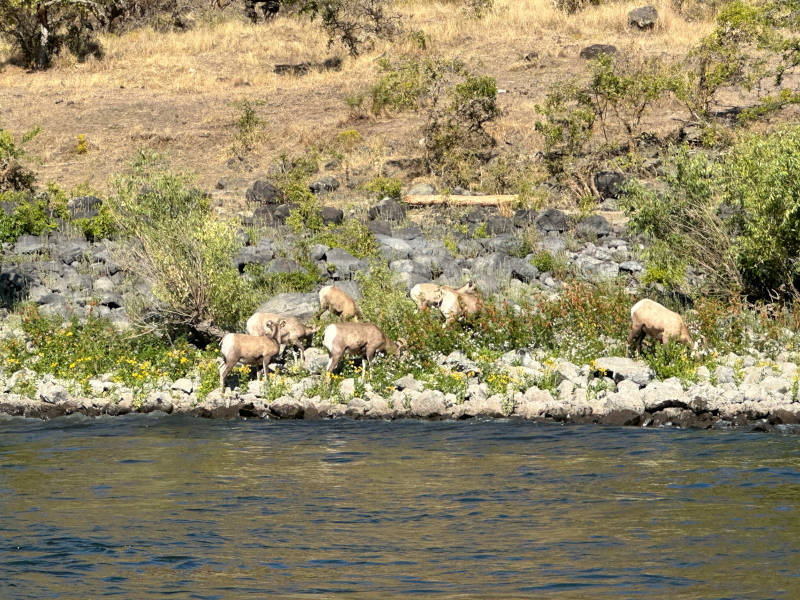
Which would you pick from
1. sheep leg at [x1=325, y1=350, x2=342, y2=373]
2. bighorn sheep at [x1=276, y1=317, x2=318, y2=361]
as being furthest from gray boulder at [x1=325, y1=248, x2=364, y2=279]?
→ sheep leg at [x1=325, y1=350, x2=342, y2=373]

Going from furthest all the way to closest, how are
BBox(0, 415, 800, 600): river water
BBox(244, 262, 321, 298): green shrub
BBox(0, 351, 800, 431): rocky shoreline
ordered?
BBox(244, 262, 321, 298): green shrub < BBox(0, 351, 800, 431): rocky shoreline < BBox(0, 415, 800, 600): river water

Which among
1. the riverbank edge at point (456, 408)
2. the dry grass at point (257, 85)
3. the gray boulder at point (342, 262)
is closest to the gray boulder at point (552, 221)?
the gray boulder at point (342, 262)

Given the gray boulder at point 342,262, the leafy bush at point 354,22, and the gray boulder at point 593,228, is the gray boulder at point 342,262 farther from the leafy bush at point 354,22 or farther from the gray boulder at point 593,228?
the leafy bush at point 354,22

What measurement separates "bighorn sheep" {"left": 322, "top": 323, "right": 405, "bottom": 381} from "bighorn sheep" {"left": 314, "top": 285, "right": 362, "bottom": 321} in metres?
1.78

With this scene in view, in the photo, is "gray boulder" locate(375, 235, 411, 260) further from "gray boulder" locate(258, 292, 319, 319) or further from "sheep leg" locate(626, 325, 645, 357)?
"sheep leg" locate(626, 325, 645, 357)

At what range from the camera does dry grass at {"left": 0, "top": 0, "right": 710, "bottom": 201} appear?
1457 inches

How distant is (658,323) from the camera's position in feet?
52.5

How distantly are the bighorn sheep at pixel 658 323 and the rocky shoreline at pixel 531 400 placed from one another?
569mm

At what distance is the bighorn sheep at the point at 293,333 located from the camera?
16766mm

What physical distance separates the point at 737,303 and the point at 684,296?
7.05 feet

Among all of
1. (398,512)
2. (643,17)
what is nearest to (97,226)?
(398,512)

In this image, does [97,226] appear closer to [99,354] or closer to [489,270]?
[99,354]

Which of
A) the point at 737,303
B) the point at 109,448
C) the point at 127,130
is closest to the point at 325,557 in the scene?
the point at 109,448

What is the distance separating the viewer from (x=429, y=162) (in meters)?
33.5
